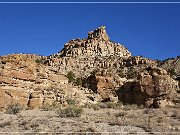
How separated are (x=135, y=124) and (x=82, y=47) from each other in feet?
330

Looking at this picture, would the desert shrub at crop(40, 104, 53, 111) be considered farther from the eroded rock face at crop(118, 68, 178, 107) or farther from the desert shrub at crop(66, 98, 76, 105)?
the eroded rock face at crop(118, 68, 178, 107)

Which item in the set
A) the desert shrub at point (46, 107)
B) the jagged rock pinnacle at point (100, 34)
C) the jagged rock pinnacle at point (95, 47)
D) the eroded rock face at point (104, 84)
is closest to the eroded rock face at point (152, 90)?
the eroded rock face at point (104, 84)

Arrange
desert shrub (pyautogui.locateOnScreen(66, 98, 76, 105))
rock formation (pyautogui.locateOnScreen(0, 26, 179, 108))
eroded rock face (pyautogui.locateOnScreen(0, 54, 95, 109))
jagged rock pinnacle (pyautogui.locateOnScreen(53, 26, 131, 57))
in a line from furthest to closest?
1. jagged rock pinnacle (pyautogui.locateOnScreen(53, 26, 131, 57))
2. desert shrub (pyautogui.locateOnScreen(66, 98, 76, 105))
3. rock formation (pyautogui.locateOnScreen(0, 26, 179, 108))
4. eroded rock face (pyautogui.locateOnScreen(0, 54, 95, 109))

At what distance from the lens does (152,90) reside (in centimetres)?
2752

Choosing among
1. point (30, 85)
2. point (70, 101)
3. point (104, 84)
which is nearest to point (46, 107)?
point (30, 85)

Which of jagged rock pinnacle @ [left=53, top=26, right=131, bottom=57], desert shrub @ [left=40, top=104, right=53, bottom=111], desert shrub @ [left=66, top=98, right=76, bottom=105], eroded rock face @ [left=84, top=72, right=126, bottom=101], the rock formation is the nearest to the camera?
desert shrub @ [left=40, top=104, right=53, bottom=111]

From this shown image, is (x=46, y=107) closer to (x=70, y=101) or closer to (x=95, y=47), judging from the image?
(x=70, y=101)

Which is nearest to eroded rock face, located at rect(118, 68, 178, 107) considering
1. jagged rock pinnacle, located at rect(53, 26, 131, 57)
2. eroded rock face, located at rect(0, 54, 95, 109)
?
eroded rock face, located at rect(0, 54, 95, 109)

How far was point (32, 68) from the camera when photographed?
90.3 ft

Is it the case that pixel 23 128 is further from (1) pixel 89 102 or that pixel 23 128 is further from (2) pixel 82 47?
(2) pixel 82 47

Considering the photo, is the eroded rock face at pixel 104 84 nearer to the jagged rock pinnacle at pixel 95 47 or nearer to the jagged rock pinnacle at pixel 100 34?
the jagged rock pinnacle at pixel 95 47

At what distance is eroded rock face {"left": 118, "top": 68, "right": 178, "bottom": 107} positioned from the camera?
25906 millimetres

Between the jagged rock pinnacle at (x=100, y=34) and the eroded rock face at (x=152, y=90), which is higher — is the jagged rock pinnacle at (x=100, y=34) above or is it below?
above

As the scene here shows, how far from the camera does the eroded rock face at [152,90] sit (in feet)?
85.0
